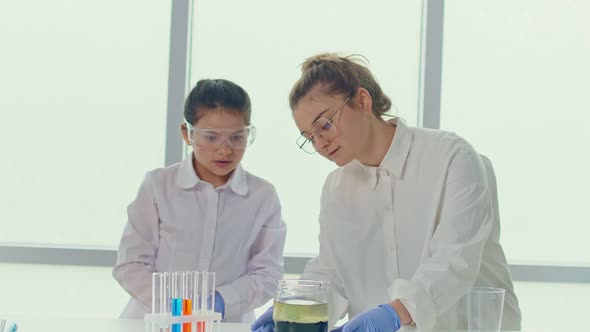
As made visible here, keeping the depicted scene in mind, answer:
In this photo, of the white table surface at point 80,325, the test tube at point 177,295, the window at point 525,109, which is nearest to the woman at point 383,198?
the white table surface at point 80,325

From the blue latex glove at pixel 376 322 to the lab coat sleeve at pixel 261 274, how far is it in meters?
0.78

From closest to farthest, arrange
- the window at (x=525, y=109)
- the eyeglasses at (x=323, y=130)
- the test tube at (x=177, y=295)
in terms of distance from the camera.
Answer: the test tube at (x=177, y=295)
the eyeglasses at (x=323, y=130)
the window at (x=525, y=109)

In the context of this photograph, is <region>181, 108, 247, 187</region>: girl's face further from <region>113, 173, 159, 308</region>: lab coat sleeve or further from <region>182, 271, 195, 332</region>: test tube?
<region>182, 271, 195, 332</region>: test tube

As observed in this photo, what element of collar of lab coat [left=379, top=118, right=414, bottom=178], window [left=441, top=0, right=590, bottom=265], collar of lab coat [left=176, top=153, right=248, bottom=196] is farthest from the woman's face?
window [left=441, top=0, right=590, bottom=265]

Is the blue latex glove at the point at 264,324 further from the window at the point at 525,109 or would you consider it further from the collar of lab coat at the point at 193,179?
the window at the point at 525,109

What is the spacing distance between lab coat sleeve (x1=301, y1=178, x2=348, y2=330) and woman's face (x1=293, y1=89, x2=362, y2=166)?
0.25m

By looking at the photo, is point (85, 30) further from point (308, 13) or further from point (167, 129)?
point (308, 13)

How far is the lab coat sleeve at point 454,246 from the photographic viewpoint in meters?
1.99

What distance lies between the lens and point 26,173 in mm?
4887

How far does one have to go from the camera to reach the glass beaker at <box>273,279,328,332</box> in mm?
1531

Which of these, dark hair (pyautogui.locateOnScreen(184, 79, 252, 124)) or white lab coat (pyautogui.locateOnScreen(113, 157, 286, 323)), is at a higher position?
Result: dark hair (pyautogui.locateOnScreen(184, 79, 252, 124))

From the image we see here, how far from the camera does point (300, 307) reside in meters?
1.54

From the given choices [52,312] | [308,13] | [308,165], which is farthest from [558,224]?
[52,312]

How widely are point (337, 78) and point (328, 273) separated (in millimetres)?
632
